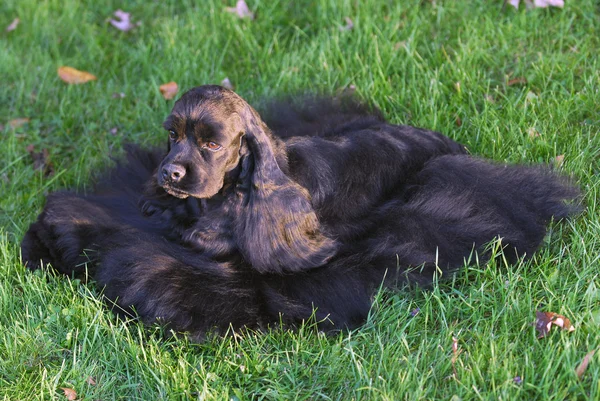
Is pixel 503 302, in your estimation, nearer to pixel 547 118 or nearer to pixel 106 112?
pixel 547 118

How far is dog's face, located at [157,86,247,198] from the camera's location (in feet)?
12.4

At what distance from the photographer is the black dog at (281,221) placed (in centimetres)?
385

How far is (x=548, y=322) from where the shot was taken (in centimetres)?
336

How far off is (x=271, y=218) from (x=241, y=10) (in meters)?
2.75

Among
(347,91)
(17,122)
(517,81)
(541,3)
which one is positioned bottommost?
(17,122)

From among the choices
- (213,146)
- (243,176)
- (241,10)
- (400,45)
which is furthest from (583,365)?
(241,10)

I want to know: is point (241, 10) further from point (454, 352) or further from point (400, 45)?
point (454, 352)

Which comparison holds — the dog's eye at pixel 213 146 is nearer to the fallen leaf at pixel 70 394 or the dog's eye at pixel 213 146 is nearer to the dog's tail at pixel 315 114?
the dog's tail at pixel 315 114

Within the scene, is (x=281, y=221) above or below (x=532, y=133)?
below

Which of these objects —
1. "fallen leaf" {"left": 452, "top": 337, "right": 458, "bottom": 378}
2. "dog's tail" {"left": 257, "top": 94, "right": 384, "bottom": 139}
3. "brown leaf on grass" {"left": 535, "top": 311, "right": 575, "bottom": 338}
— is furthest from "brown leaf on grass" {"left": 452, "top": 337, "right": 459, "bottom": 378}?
"dog's tail" {"left": 257, "top": 94, "right": 384, "bottom": 139}

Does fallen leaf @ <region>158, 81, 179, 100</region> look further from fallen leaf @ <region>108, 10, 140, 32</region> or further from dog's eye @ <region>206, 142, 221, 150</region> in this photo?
dog's eye @ <region>206, 142, 221, 150</region>

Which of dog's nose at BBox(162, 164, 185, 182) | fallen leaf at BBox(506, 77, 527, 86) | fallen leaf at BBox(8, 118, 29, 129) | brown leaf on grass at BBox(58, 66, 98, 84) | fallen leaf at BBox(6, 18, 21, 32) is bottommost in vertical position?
fallen leaf at BBox(8, 118, 29, 129)

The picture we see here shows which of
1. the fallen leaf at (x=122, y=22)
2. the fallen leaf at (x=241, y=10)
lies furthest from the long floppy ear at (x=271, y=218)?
the fallen leaf at (x=122, y=22)

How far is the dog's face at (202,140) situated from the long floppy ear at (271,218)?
10 cm
